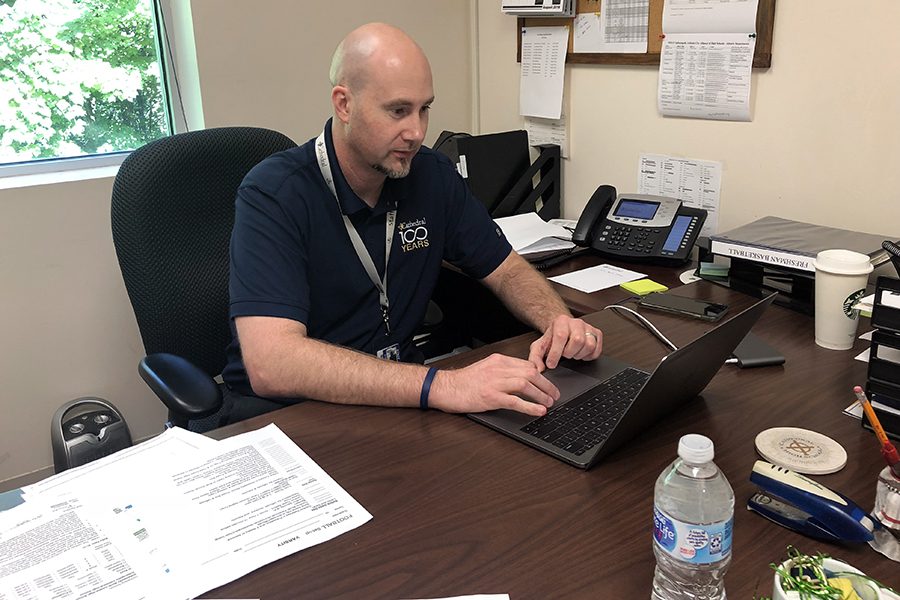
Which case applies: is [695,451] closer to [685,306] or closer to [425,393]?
[425,393]

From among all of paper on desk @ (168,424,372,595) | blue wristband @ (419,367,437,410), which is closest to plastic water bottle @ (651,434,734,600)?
paper on desk @ (168,424,372,595)

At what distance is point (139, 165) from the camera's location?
1558 mm

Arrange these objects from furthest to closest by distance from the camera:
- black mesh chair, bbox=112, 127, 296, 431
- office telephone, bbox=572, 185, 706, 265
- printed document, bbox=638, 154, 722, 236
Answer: printed document, bbox=638, 154, 722, 236 → office telephone, bbox=572, 185, 706, 265 → black mesh chair, bbox=112, 127, 296, 431


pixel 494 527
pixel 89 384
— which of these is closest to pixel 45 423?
pixel 89 384

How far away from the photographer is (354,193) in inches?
62.6

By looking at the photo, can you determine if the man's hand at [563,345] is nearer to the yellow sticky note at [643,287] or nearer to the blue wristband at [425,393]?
the blue wristband at [425,393]

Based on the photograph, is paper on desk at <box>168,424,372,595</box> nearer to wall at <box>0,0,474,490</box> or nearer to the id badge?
the id badge

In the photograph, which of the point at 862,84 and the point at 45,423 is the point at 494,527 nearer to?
the point at 862,84

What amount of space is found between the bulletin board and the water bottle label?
1.42 metres

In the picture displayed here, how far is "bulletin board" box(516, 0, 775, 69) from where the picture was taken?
1.77 meters

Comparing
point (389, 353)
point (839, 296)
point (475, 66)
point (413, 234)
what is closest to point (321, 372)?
point (389, 353)

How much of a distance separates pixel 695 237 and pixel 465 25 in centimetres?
130

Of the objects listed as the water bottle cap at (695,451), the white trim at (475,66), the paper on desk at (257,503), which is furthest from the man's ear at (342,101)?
the white trim at (475,66)

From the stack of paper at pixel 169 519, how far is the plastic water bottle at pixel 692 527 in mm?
363
